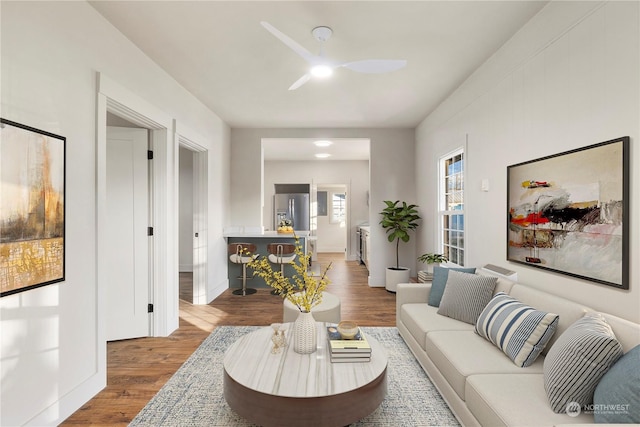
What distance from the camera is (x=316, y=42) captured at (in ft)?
8.91

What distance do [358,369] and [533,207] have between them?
1.77 m

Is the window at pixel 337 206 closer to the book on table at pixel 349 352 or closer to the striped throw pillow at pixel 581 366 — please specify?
the book on table at pixel 349 352

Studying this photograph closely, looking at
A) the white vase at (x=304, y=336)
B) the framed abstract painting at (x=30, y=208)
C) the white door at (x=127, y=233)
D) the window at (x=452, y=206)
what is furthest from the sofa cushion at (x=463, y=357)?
the white door at (x=127, y=233)

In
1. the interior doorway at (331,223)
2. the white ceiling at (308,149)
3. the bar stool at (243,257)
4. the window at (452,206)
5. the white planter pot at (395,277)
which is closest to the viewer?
the window at (452,206)

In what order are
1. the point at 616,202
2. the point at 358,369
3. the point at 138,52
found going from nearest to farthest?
Result: the point at 616,202
the point at 358,369
the point at 138,52

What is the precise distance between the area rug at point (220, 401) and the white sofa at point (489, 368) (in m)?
0.10

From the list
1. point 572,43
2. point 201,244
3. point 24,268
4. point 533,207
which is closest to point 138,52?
point 24,268

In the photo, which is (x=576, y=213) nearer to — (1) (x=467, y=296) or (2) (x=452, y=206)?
(1) (x=467, y=296)

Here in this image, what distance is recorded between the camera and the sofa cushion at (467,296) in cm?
251

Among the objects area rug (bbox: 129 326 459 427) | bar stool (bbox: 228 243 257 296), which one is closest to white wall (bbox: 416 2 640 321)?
area rug (bbox: 129 326 459 427)

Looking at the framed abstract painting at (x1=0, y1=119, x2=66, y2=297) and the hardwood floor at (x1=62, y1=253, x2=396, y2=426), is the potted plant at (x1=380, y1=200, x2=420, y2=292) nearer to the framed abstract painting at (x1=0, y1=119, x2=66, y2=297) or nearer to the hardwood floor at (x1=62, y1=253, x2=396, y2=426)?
the hardwood floor at (x1=62, y1=253, x2=396, y2=426)

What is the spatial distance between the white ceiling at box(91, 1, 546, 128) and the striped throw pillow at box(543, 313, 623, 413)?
2.18 metres

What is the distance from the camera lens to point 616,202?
5.67 ft

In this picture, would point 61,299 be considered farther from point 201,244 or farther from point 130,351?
point 201,244
